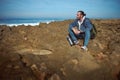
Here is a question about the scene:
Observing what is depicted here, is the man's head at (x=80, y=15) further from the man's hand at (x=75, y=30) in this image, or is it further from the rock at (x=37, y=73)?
the rock at (x=37, y=73)

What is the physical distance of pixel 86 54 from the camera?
354cm

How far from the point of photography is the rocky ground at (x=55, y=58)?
2748 mm

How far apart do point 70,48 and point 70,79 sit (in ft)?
3.94

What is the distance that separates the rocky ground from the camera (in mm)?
2748

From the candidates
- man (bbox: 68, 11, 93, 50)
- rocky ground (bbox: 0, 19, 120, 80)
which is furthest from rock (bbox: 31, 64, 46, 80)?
man (bbox: 68, 11, 93, 50)

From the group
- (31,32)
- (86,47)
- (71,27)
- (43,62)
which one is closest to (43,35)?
(31,32)

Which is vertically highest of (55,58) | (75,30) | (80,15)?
(80,15)

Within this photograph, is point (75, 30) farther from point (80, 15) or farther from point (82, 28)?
point (80, 15)

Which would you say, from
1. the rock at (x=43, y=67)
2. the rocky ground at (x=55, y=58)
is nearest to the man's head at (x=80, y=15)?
the rocky ground at (x=55, y=58)

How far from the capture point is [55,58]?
3365 mm

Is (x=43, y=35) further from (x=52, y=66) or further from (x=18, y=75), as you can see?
(x=18, y=75)

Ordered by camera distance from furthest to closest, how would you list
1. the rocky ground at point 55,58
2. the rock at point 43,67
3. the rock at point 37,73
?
Answer: 1. the rock at point 43,67
2. the rocky ground at point 55,58
3. the rock at point 37,73

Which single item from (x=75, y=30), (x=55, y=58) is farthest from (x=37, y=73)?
(x=75, y=30)

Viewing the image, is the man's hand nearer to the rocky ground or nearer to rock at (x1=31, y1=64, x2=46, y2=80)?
the rocky ground
